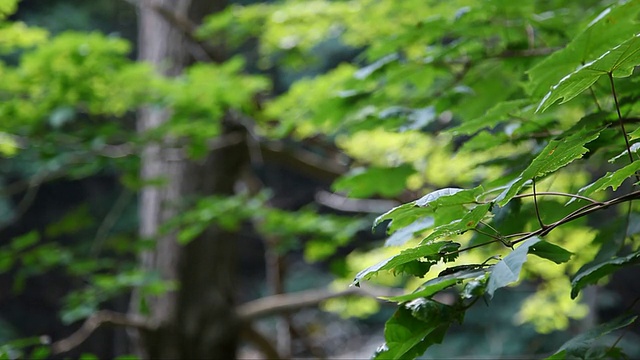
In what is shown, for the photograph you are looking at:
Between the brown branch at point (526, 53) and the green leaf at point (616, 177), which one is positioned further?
the brown branch at point (526, 53)

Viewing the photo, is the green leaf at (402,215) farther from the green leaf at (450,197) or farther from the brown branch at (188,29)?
the brown branch at (188,29)

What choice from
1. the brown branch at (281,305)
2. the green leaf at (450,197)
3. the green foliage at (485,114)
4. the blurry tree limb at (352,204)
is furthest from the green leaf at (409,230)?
the brown branch at (281,305)

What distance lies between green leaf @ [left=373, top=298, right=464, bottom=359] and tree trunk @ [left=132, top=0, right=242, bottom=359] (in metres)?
2.05

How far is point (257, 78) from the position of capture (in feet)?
7.43

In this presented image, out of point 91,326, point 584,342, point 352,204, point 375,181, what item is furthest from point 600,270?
point 352,204

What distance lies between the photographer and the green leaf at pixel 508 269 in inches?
22.5

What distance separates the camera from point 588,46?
0.84 metres

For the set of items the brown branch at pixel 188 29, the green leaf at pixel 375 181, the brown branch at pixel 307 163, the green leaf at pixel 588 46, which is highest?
the brown branch at pixel 188 29

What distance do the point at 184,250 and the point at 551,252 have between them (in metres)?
2.38

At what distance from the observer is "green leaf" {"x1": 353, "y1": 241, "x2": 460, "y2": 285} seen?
637 mm

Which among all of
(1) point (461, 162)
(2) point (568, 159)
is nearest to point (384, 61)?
(2) point (568, 159)

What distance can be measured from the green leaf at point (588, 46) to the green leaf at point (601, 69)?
219 mm

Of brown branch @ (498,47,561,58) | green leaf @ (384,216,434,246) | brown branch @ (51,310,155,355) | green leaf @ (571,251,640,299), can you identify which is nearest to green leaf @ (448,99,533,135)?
green leaf @ (384,216,434,246)

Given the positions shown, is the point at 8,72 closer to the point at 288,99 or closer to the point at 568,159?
the point at 288,99
